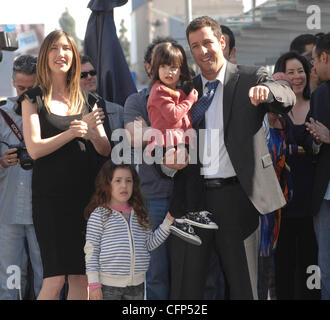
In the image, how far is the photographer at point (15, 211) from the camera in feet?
16.5

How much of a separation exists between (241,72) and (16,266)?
2.43 metres

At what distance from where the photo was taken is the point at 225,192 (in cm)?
385

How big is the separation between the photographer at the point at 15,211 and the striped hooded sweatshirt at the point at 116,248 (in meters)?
1.09

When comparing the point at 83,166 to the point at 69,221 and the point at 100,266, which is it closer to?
the point at 69,221

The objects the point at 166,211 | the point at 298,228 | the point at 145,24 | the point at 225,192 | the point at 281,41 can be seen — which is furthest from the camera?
the point at 145,24

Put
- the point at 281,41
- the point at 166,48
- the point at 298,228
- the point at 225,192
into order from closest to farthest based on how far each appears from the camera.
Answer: the point at 225,192 → the point at 166,48 → the point at 298,228 → the point at 281,41

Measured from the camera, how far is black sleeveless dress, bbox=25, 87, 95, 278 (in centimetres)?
405

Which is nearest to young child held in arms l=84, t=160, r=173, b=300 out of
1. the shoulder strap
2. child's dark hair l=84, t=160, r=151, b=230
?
child's dark hair l=84, t=160, r=151, b=230

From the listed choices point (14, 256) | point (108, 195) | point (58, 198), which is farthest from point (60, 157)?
point (14, 256)

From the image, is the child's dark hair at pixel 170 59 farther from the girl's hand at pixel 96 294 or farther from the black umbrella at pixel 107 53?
the girl's hand at pixel 96 294

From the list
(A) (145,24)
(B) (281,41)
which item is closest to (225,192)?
(B) (281,41)

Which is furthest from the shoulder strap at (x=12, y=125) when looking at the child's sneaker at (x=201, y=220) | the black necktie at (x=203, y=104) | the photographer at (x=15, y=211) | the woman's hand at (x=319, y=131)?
the woman's hand at (x=319, y=131)

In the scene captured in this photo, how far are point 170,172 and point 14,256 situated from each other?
5.73ft

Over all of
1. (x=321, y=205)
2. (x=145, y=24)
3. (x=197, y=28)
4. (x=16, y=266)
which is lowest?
(x=16, y=266)
